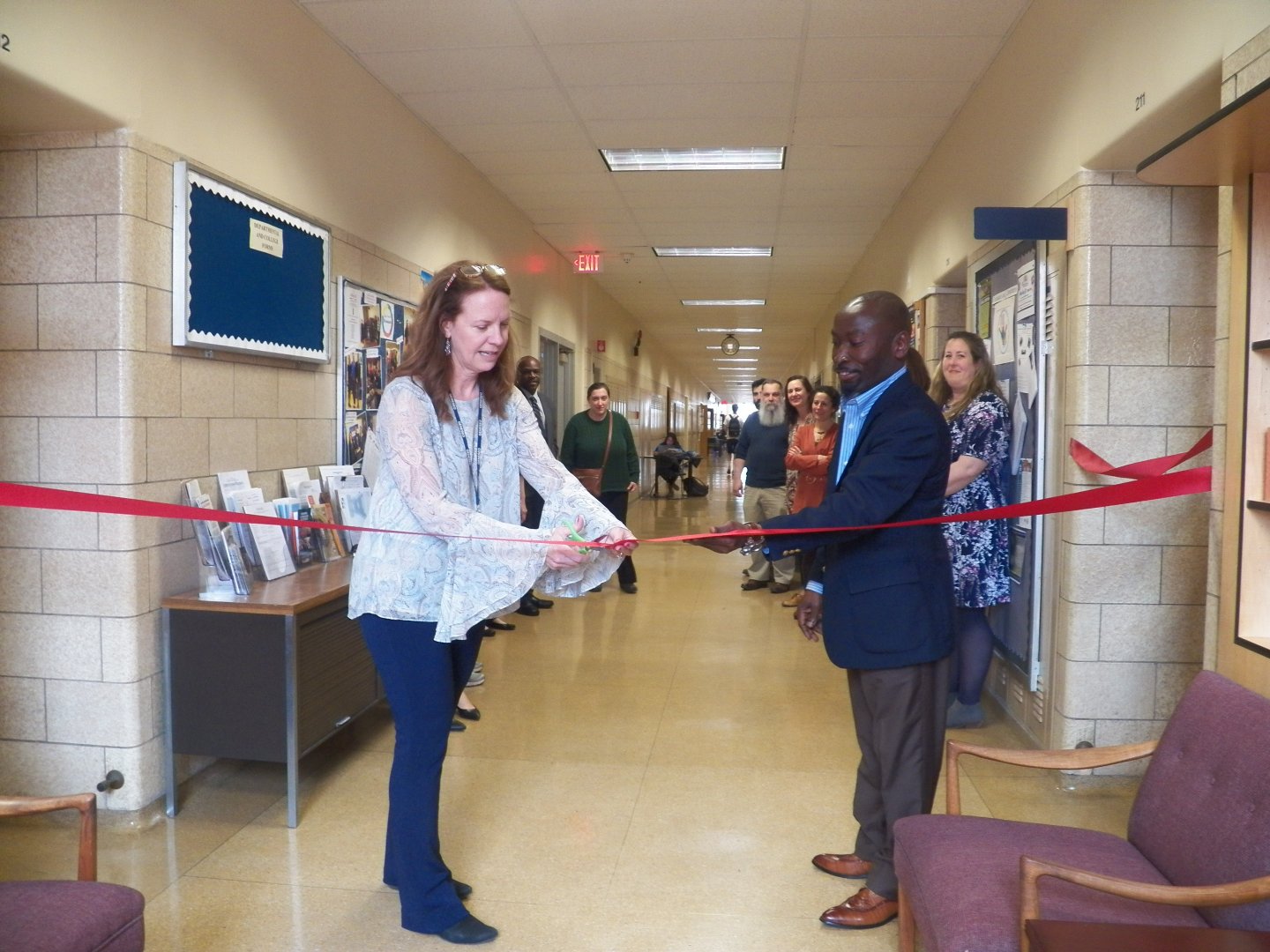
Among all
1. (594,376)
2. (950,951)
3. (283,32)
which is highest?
(283,32)

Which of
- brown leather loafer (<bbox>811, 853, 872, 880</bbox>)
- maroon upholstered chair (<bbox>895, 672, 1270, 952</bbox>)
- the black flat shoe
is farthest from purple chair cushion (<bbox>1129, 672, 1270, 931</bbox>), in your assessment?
the black flat shoe

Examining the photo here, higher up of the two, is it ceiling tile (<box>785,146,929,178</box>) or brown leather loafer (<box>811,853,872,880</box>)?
ceiling tile (<box>785,146,929,178</box>)

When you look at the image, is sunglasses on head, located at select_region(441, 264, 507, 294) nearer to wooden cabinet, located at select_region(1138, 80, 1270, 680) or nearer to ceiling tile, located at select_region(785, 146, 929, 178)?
wooden cabinet, located at select_region(1138, 80, 1270, 680)

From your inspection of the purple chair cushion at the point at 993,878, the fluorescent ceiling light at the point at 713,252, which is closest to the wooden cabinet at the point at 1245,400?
the purple chair cushion at the point at 993,878

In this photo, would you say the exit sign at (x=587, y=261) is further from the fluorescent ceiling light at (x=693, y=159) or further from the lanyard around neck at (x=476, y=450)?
the lanyard around neck at (x=476, y=450)

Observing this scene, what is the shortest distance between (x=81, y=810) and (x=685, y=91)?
455cm

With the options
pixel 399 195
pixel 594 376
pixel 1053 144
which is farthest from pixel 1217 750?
pixel 594 376

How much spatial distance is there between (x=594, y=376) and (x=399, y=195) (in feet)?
21.6

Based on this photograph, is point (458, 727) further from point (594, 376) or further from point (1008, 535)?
point (594, 376)

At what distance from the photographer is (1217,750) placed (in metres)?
1.83

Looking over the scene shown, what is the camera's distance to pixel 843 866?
2.88m

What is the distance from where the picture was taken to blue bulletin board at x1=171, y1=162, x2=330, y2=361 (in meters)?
3.38

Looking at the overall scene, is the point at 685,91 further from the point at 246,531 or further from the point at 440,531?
the point at 440,531

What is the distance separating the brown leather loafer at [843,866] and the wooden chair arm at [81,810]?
6.28 ft
